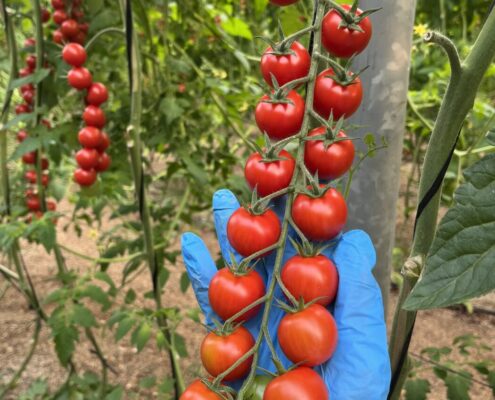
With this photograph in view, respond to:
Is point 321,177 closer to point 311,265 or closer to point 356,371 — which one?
point 311,265

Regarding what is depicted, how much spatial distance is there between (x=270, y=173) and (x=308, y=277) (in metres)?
0.14

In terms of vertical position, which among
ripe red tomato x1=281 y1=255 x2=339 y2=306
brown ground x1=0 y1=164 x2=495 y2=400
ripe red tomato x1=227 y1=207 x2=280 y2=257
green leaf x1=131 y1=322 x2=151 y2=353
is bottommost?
brown ground x1=0 y1=164 x2=495 y2=400

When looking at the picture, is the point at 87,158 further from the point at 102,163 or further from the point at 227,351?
the point at 227,351

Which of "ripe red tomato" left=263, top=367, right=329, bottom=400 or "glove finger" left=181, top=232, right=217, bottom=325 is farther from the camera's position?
"glove finger" left=181, top=232, right=217, bottom=325

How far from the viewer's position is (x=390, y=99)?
64cm

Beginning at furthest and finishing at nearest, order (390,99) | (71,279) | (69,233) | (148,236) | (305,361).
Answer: (69,233) → (71,279) → (148,236) → (390,99) → (305,361)

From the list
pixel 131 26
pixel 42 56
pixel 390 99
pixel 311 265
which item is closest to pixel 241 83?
pixel 42 56

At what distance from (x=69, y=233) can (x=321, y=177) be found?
108 inches

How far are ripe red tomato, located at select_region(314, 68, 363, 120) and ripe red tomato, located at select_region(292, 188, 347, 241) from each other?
10cm

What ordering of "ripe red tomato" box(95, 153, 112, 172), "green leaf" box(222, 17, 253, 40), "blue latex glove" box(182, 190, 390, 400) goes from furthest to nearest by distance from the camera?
"green leaf" box(222, 17, 253, 40), "ripe red tomato" box(95, 153, 112, 172), "blue latex glove" box(182, 190, 390, 400)

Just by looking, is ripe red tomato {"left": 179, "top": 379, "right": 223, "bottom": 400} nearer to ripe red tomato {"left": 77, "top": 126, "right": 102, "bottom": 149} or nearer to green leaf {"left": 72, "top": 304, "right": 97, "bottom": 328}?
green leaf {"left": 72, "top": 304, "right": 97, "bottom": 328}

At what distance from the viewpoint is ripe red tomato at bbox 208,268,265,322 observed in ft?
1.90

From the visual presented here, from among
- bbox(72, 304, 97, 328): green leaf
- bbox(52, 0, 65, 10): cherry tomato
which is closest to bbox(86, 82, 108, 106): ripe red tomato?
bbox(52, 0, 65, 10): cherry tomato

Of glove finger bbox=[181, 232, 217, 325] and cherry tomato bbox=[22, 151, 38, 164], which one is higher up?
glove finger bbox=[181, 232, 217, 325]
